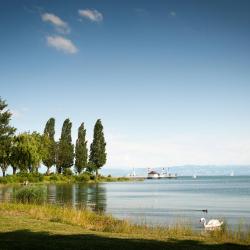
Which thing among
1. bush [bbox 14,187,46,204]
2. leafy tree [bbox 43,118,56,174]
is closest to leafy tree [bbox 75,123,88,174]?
leafy tree [bbox 43,118,56,174]

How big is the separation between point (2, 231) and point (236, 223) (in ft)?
61.4

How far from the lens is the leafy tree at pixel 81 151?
108938 millimetres

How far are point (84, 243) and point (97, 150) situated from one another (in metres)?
97.1

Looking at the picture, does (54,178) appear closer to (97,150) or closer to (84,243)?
(97,150)

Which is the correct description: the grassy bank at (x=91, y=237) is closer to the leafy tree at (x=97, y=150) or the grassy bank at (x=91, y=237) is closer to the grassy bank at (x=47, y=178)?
the grassy bank at (x=47, y=178)

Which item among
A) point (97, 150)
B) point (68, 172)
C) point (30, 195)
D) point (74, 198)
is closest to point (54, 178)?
point (68, 172)

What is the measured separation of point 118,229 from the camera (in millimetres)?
21719

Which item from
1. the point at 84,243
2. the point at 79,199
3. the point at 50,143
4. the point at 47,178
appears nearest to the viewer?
the point at 84,243

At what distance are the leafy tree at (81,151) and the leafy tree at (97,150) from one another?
320 centimetres

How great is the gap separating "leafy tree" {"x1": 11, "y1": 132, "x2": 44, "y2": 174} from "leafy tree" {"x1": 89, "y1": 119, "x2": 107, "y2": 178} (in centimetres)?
2411

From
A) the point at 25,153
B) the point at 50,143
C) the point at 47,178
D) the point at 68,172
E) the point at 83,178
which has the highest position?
the point at 50,143

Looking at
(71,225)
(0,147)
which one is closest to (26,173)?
(0,147)

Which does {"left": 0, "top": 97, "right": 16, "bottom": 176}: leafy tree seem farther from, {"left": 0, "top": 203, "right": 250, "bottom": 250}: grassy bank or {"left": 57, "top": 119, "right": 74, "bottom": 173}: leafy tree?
{"left": 0, "top": 203, "right": 250, "bottom": 250}: grassy bank

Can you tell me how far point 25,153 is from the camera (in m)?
86.3
